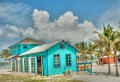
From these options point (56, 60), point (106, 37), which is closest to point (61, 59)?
point (56, 60)

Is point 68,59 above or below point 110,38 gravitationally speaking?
below

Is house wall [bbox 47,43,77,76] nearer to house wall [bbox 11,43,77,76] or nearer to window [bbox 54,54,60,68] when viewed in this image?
house wall [bbox 11,43,77,76]

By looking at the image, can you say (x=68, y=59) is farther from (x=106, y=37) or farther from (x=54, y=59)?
(x=106, y=37)

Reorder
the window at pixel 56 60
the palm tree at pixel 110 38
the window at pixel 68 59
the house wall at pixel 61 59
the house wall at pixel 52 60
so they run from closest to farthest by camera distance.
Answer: the palm tree at pixel 110 38
the house wall at pixel 52 60
the house wall at pixel 61 59
the window at pixel 56 60
the window at pixel 68 59

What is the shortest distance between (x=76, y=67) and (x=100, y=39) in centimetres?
674

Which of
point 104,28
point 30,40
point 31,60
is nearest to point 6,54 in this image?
point 30,40

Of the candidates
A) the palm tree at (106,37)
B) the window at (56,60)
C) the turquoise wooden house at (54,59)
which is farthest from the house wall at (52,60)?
the palm tree at (106,37)

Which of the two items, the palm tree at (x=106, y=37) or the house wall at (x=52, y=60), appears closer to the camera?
the palm tree at (x=106, y=37)

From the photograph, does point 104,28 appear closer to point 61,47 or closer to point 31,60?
point 61,47

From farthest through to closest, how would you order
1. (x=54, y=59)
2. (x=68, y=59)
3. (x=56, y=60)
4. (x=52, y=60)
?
(x=68, y=59) → (x=56, y=60) → (x=54, y=59) → (x=52, y=60)

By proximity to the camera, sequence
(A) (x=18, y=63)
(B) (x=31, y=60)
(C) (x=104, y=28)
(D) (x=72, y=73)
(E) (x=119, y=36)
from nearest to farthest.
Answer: (E) (x=119, y=36) → (C) (x=104, y=28) → (D) (x=72, y=73) → (B) (x=31, y=60) → (A) (x=18, y=63)

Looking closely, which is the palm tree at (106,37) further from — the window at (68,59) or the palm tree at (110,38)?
the window at (68,59)

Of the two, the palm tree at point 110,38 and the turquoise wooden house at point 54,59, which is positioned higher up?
the palm tree at point 110,38

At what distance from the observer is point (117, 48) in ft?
99.1
